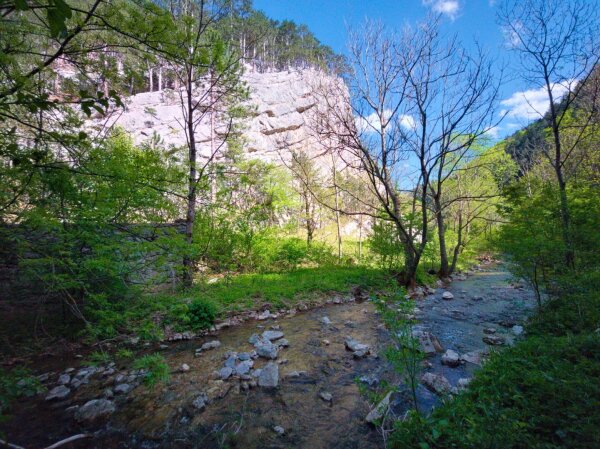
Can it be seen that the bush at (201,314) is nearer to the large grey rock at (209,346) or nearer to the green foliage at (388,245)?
the large grey rock at (209,346)

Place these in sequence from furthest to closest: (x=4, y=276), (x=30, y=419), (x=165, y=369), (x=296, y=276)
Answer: (x=296, y=276), (x=4, y=276), (x=30, y=419), (x=165, y=369)

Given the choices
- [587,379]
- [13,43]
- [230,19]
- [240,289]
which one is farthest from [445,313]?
[230,19]

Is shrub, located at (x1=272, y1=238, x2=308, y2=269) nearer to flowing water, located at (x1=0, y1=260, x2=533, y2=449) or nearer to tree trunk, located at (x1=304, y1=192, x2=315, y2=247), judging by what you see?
tree trunk, located at (x1=304, y1=192, x2=315, y2=247)

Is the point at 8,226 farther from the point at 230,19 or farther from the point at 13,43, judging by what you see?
the point at 230,19

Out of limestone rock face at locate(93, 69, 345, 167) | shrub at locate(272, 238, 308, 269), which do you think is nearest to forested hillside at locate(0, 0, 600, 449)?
shrub at locate(272, 238, 308, 269)

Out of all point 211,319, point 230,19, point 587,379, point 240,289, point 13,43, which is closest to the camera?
point 587,379

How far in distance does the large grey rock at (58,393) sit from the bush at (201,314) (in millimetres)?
2064

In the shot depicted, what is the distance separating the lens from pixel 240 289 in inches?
289

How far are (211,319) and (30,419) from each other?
285 centimetres

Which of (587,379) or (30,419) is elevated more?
(587,379)

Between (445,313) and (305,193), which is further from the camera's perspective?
(305,193)

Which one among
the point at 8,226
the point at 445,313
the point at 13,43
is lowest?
the point at 445,313

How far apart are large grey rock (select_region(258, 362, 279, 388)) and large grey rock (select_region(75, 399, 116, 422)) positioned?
1.69 meters

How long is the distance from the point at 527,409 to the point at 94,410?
4.18 meters
